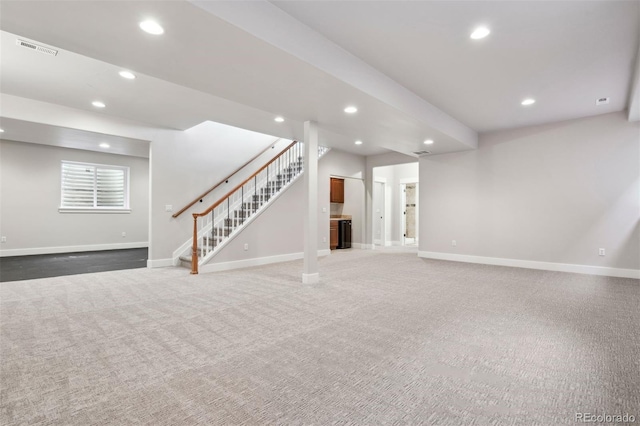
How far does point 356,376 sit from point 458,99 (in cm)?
449

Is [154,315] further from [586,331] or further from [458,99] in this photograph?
[458,99]

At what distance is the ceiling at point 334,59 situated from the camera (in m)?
2.46

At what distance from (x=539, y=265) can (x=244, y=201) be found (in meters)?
6.42

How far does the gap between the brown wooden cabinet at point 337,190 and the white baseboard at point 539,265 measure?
316 cm

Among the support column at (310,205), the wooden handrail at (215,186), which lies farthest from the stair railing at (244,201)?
the support column at (310,205)

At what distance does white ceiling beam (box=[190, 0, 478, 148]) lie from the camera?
242cm

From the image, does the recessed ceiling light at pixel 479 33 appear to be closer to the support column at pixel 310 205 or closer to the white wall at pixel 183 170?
the support column at pixel 310 205

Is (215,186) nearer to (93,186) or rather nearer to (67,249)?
(93,186)

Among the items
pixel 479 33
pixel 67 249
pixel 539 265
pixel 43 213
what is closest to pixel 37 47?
pixel 479 33

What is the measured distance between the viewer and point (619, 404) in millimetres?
1721

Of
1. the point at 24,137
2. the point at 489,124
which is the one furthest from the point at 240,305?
the point at 24,137

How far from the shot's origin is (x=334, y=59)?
3271 mm

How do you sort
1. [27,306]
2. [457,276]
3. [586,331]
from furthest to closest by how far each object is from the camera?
[457,276] < [27,306] < [586,331]

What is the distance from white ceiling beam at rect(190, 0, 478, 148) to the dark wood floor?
539 centimetres
